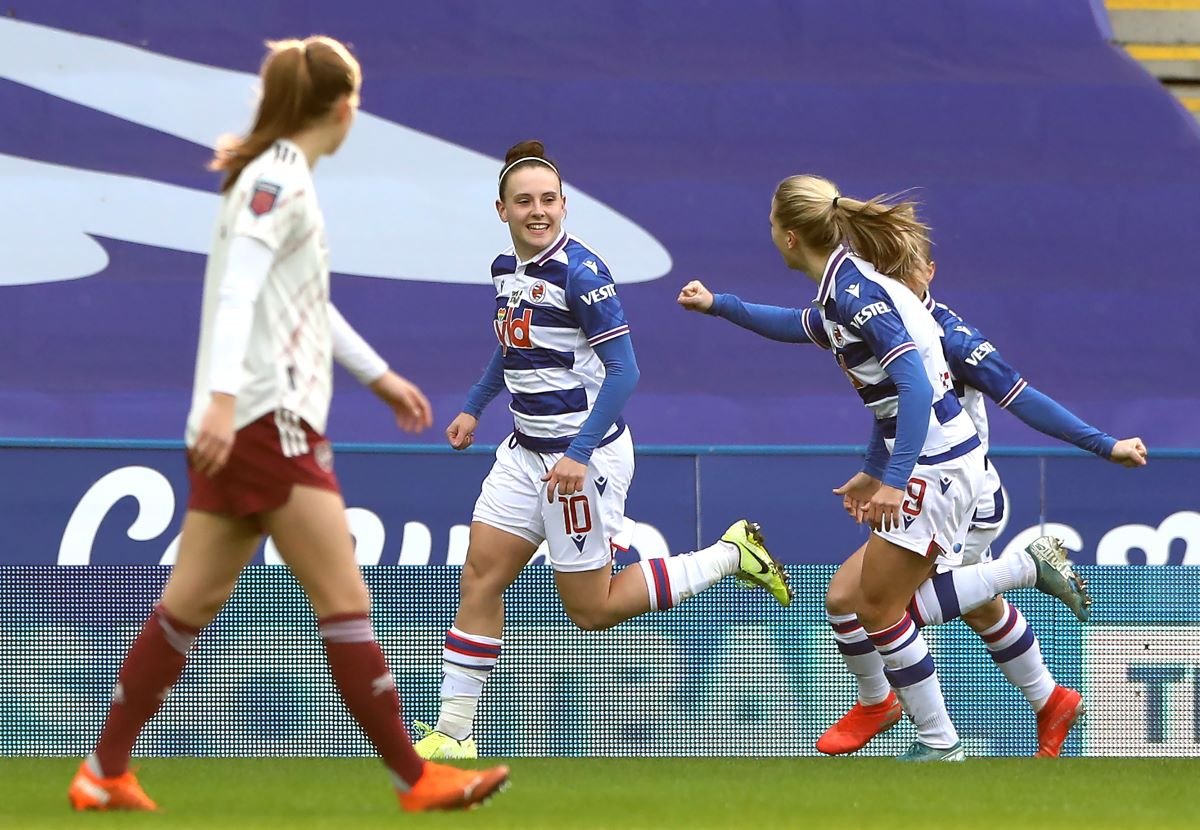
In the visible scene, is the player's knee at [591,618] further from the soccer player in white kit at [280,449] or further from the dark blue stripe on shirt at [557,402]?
the soccer player in white kit at [280,449]

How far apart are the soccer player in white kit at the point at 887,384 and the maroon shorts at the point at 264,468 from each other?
1922 millimetres

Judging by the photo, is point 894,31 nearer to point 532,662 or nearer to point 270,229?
point 532,662

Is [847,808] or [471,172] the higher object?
[471,172]

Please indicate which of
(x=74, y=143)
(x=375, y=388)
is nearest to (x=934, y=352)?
(x=375, y=388)

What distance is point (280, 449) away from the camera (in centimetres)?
384

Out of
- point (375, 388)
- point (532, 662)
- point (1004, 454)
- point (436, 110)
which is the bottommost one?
point (532, 662)

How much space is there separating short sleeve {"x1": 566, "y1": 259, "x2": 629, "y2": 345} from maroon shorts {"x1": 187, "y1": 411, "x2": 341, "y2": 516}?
174 cm

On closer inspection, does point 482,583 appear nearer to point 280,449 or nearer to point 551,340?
point 551,340

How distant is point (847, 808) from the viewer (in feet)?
14.7

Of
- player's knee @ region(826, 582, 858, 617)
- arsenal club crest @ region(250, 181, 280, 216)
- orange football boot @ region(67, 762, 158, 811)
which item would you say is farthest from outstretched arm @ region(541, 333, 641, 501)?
arsenal club crest @ region(250, 181, 280, 216)

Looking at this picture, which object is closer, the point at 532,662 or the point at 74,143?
the point at 532,662

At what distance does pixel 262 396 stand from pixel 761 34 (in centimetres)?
753

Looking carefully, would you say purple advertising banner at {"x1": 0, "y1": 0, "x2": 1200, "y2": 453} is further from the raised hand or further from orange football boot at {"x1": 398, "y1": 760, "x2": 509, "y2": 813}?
orange football boot at {"x1": 398, "y1": 760, "x2": 509, "y2": 813}

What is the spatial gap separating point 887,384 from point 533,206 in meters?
1.12
